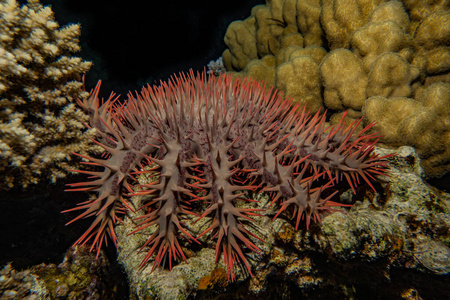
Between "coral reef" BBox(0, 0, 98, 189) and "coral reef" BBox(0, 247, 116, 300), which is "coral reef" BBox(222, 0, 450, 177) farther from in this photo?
"coral reef" BBox(0, 247, 116, 300)

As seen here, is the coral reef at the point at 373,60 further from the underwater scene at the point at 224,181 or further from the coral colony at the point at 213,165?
the coral colony at the point at 213,165

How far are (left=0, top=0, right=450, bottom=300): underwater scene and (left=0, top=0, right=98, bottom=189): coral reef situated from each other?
1cm

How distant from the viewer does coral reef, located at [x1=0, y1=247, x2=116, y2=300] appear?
6.88 ft

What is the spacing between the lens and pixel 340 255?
194 centimetres

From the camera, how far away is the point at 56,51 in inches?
86.9

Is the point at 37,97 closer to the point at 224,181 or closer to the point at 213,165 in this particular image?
the point at 213,165

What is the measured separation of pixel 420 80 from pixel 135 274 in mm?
4328

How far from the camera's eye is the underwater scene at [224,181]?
194cm

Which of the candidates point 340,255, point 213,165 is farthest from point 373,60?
point 213,165

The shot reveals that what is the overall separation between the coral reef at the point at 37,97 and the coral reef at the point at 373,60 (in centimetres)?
303

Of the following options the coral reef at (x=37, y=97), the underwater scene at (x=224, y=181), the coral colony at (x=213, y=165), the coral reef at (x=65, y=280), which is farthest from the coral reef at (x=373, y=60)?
the coral reef at (x=65, y=280)

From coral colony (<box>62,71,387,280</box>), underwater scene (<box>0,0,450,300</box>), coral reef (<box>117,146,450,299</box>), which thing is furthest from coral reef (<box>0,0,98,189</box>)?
coral reef (<box>117,146,450,299</box>)

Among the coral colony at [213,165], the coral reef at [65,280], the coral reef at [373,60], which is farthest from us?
the coral reef at [373,60]

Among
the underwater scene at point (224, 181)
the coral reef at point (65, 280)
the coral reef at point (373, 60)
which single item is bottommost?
the coral reef at point (65, 280)
